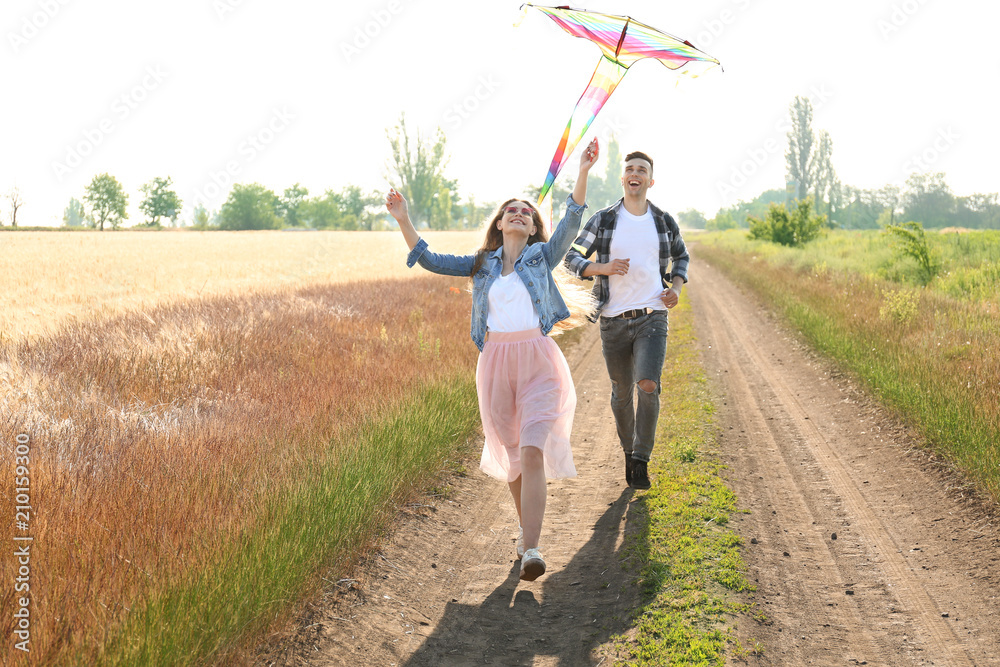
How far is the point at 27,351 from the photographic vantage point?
629cm

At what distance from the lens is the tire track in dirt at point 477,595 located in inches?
129

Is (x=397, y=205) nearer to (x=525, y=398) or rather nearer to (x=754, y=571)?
(x=525, y=398)

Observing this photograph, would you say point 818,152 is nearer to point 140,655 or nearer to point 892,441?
point 892,441

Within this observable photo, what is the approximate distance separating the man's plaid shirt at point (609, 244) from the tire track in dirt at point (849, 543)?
1.71 m

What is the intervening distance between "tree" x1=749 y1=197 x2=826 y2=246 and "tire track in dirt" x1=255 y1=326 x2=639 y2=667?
94.8ft

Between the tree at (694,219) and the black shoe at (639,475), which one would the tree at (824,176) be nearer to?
the black shoe at (639,475)

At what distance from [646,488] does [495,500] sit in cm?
116

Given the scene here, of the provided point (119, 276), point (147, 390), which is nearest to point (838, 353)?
point (147, 390)

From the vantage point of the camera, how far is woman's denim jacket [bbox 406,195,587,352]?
13.2ft

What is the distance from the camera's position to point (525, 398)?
13.2 ft

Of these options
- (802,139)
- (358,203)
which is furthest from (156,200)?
(802,139)

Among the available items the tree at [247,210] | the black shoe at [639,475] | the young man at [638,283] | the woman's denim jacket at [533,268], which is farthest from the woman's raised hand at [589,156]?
the tree at [247,210]

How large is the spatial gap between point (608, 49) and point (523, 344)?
184 cm

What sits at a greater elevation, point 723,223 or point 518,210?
point 723,223
